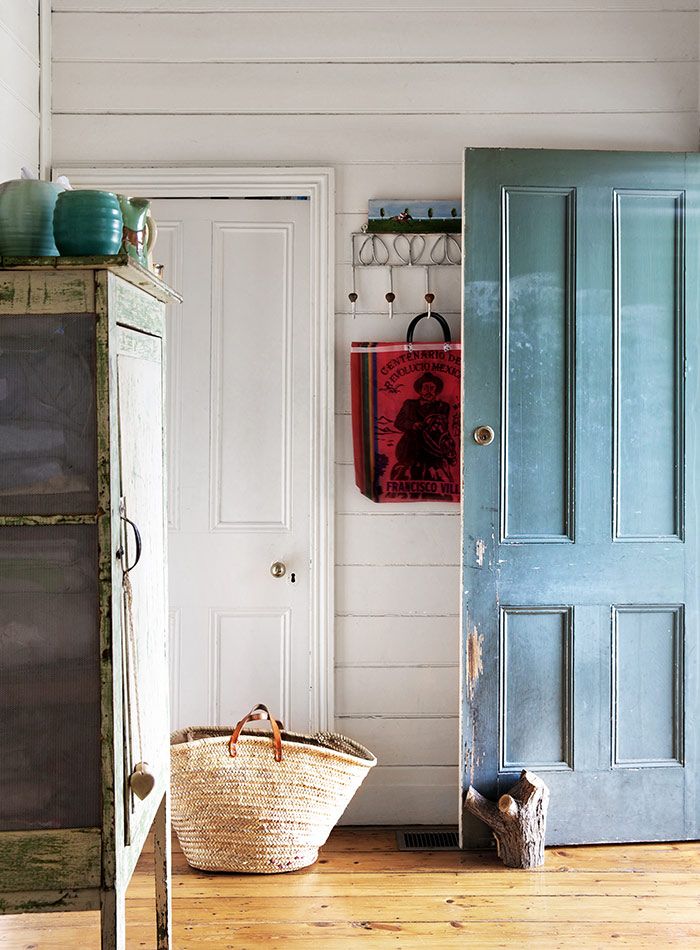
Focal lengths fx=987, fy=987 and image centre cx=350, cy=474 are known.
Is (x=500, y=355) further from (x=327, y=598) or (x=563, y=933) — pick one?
(x=563, y=933)

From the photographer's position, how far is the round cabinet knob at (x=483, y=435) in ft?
9.76

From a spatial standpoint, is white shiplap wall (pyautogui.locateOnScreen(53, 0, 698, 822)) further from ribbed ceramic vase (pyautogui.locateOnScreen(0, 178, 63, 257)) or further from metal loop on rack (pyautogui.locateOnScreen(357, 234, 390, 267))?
ribbed ceramic vase (pyautogui.locateOnScreen(0, 178, 63, 257))

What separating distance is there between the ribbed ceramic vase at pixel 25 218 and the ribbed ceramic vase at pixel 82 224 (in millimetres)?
25

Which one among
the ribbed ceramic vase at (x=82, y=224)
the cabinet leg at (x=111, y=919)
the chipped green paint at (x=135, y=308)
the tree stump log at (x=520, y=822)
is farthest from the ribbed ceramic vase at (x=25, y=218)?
the tree stump log at (x=520, y=822)

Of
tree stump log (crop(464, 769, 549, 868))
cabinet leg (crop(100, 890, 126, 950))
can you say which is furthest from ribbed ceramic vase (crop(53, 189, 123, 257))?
tree stump log (crop(464, 769, 549, 868))

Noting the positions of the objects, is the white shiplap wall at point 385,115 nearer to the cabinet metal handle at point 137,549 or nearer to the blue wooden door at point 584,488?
the blue wooden door at point 584,488

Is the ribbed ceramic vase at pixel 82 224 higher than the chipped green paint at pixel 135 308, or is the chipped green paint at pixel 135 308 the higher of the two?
the ribbed ceramic vase at pixel 82 224

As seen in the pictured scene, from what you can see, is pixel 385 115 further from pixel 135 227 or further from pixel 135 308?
pixel 135 308

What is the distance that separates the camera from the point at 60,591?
5.71 feet

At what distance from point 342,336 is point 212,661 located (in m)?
1.13

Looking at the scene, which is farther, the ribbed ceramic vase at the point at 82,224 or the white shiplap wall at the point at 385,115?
the white shiplap wall at the point at 385,115

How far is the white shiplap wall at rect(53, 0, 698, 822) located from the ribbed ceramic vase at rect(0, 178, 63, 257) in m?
1.46

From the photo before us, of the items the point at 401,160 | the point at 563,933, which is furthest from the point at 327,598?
the point at 401,160

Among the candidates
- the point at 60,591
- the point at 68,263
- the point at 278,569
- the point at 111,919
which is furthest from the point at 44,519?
the point at 278,569
